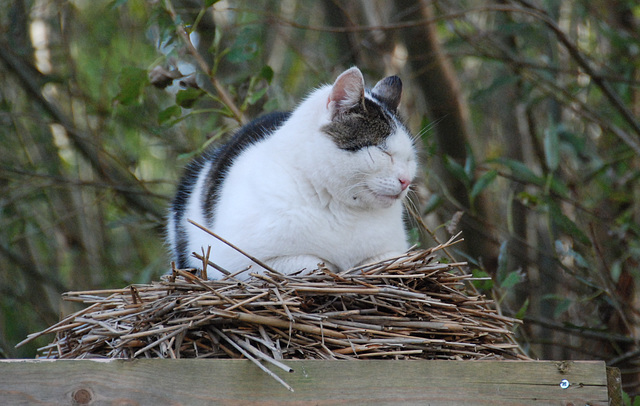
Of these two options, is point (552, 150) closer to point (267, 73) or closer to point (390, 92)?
point (390, 92)

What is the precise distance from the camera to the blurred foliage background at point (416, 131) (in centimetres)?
276

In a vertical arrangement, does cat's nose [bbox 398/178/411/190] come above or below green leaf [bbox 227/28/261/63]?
below

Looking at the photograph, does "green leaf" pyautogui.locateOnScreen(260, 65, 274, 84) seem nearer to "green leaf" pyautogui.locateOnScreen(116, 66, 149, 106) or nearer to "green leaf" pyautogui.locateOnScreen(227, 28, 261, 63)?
"green leaf" pyautogui.locateOnScreen(227, 28, 261, 63)

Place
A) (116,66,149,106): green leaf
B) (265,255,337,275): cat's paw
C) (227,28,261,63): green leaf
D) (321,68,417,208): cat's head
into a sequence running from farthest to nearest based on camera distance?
(227,28,261,63): green leaf, (116,66,149,106): green leaf, (321,68,417,208): cat's head, (265,255,337,275): cat's paw

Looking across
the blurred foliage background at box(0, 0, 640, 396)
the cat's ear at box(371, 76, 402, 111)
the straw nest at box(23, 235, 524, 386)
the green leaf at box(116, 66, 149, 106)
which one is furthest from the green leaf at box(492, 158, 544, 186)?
the green leaf at box(116, 66, 149, 106)

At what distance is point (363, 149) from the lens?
1971 mm

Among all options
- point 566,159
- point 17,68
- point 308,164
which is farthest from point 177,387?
point 566,159

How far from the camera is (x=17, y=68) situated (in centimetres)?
357

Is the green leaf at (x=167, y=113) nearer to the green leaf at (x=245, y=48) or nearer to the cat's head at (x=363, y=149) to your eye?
the green leaf at (x=245, y=48)

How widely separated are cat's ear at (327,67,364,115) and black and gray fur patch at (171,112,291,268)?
0.99 ft

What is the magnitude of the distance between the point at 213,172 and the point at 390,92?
674 mm

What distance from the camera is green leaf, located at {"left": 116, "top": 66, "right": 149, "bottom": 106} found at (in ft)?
8.10

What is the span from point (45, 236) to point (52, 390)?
3.53 meters

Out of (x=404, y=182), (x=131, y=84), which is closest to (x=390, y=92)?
(x=404, y=182)
